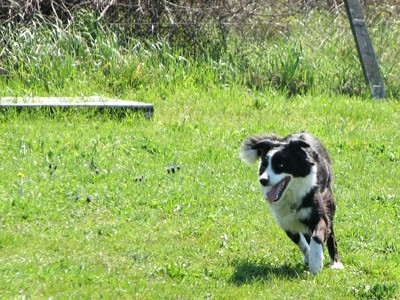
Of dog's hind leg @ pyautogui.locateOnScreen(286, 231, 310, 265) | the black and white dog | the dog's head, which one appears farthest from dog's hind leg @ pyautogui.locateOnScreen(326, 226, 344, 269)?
the dog's head

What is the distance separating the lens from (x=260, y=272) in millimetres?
6730

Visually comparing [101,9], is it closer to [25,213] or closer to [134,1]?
[134,1]

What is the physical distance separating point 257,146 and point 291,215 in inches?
22.8

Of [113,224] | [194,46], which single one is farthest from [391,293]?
[194,46]

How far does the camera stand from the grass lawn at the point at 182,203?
6.41 meters

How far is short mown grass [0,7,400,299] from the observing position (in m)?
6.52

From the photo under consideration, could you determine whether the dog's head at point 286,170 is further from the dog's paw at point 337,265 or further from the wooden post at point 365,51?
the wooden post at point 365,51

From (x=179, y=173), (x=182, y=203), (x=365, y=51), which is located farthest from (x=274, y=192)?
(x=365, y=51)

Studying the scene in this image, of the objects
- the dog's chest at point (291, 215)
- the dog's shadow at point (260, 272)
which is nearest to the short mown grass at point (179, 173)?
the dog's shadow at point (260, 272)

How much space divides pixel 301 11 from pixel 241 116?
3194mm

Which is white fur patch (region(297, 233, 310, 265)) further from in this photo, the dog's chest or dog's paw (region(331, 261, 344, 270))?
dog's paw (region(331, 261, 344, 270))

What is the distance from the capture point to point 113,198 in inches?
320

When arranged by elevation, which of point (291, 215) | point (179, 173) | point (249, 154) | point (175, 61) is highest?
point (249, 154)

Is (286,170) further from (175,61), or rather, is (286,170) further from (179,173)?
(175,61)
